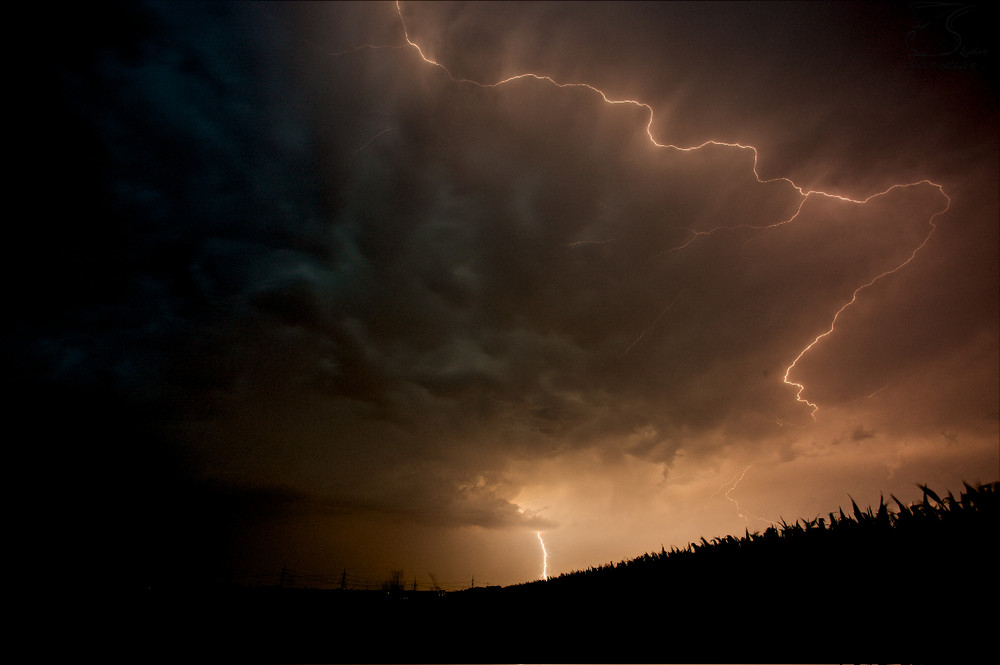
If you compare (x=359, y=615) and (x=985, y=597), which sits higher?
(x=985, y=597)

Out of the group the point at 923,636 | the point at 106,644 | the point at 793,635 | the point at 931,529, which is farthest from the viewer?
the point at 106,644

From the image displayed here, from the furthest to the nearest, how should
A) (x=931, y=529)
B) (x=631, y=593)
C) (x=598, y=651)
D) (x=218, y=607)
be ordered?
(x=218, y=607) → (x=631, y=593) → (x=598, y=651) → (x=931, y=529)

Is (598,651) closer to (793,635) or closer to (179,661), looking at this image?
(793,635)

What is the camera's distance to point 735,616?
585 centimetres

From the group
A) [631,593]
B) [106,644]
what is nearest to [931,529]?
[631,593]

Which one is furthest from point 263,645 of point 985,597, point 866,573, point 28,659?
point 985,597

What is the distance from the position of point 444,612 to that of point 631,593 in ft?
19.5

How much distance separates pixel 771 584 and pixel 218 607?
15470 millimetres

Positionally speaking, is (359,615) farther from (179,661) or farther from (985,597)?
(985,597)

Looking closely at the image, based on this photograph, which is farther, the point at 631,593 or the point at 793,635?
the point at 631,593

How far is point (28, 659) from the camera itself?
5.89 metres

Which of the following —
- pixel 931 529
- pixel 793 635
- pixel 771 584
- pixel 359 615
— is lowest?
pixel 359 615

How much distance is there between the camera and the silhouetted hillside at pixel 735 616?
408 centimetres

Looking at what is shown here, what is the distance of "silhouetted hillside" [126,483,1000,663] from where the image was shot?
4078mm
